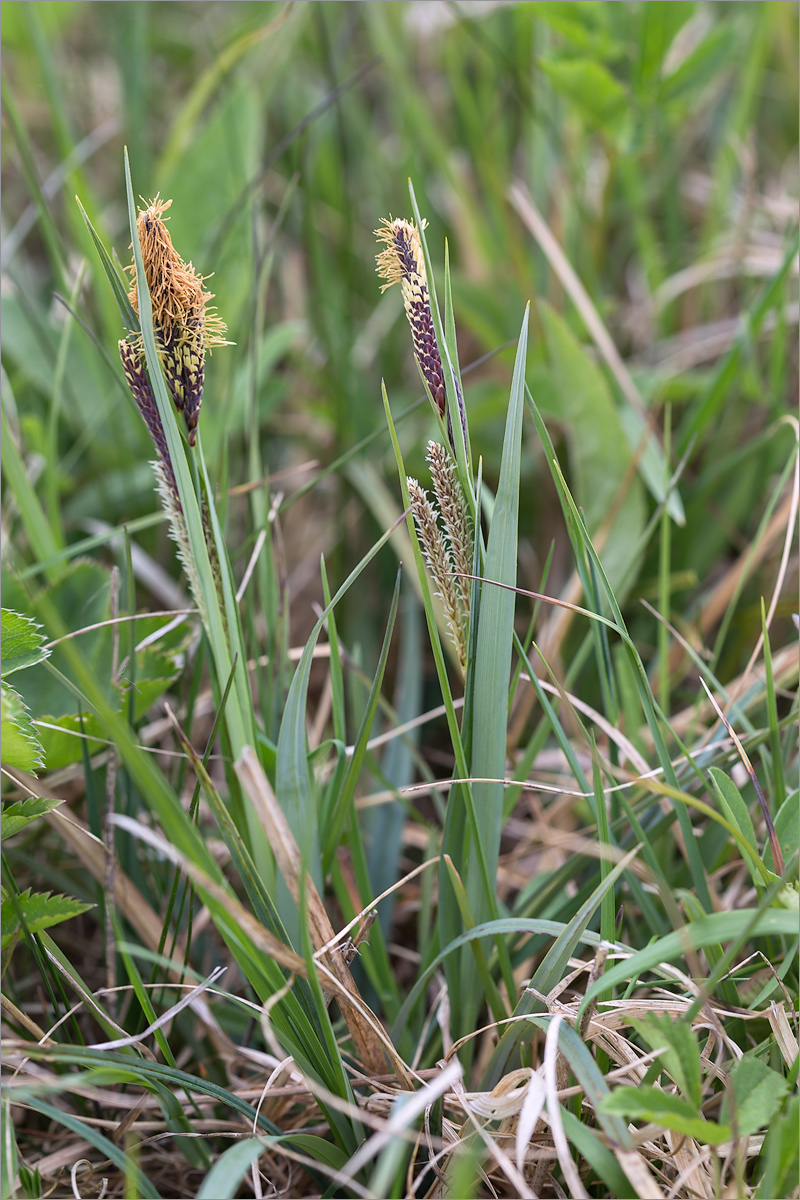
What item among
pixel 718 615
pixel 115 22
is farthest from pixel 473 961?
pixel 115 22

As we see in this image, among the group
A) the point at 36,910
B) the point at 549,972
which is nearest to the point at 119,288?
the point at 36,910

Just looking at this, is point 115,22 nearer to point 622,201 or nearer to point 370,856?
point 622,201

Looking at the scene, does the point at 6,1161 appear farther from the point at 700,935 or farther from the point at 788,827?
the point at 788,827

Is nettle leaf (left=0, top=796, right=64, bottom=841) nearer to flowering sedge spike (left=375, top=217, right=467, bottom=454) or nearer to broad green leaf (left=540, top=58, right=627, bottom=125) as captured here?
flowering sedge spike (left=375, top=217, right=467, bottom=454)

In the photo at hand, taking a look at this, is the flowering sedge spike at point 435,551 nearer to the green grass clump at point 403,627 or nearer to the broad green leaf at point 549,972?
the green grass clump at point 403,627

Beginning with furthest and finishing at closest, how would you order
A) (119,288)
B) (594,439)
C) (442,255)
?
(442,255) → (594,439) → (119,288)

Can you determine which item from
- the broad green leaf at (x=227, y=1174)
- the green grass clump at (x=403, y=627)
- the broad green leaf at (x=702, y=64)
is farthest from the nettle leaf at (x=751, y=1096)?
the broad green leaf at (x=702, y=64)
